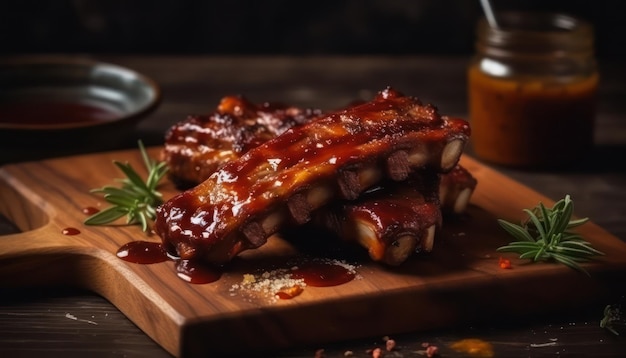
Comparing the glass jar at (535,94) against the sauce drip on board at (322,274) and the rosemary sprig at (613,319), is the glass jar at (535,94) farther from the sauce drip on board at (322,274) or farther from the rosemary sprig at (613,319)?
the sauce drip on board at (322,274)

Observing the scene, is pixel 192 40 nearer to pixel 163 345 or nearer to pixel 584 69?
pixel 584 69

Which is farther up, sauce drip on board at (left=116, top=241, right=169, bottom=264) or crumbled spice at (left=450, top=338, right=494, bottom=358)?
sauce drip on board at (left=116, top=241, right=169, bottom=264)

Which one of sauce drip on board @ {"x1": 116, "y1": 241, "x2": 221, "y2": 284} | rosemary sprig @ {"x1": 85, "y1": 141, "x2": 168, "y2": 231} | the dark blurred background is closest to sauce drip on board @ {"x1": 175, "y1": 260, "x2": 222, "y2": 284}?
sauce drip on board @ {"x1": 116, "y1": 241, "x2": 221, "y2": 284}

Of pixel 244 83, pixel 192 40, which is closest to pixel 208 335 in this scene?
pixel 244 83

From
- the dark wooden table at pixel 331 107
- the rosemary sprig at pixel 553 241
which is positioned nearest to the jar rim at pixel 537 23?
the dark wooden table at pixel 331 107

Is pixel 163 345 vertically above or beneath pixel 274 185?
beneath

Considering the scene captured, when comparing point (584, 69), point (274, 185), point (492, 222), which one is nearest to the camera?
point (274, 185)

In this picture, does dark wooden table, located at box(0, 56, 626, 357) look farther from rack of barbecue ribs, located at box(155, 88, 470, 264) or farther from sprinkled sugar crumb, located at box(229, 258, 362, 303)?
rack of barbecue ribs, located at box(155, 88, 470, 264)
